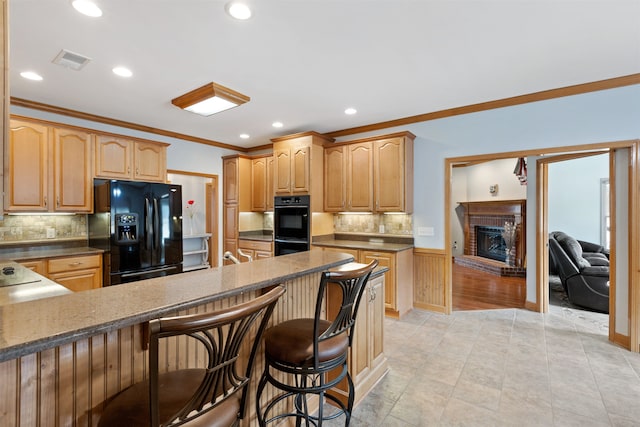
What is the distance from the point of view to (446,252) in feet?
12.7

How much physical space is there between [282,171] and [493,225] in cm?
519

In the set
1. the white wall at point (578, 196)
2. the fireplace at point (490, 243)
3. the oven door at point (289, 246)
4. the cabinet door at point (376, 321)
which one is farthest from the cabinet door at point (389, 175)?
the white wall at point (578, 196)

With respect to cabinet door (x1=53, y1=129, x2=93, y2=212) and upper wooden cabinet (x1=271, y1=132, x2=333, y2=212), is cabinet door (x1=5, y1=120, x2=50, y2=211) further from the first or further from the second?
upper wooden cabinet (x1=271, y1=132, x2=333, y2=212)

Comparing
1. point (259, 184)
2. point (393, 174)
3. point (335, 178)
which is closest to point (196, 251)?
point (259, 184)

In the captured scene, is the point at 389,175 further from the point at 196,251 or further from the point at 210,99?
the point at 196,251

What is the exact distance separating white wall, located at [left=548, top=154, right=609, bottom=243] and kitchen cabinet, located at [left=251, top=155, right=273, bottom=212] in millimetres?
5982

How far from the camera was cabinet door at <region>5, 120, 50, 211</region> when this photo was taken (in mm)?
3158

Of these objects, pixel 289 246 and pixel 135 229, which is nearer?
pixel 135 229

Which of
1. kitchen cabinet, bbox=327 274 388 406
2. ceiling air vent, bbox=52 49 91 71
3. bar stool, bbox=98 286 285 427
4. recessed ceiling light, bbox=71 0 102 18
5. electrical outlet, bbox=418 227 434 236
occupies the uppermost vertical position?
recessed ceiling light, bbox=71 0 102 18

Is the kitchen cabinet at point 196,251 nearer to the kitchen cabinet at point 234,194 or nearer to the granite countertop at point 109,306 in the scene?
the kitchen cabinet at point 234,194

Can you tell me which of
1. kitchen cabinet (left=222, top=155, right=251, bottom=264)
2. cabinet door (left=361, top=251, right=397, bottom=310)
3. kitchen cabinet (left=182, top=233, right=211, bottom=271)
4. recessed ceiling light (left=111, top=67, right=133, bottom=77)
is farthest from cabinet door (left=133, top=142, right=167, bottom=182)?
cabinet door (left=361, top=251, right=397, bottom=310)

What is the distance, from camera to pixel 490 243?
23.5ft

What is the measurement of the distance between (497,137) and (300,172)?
268cm

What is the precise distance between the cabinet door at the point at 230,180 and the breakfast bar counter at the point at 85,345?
13.5 feet
